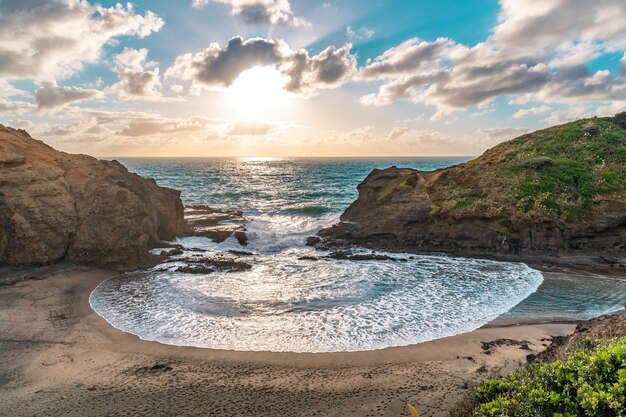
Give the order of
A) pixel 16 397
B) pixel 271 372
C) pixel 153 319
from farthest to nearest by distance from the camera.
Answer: pixel 153 319 → pixel 271 372 → pixel 16 397

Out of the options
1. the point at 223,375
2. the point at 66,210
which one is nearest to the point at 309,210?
the point at 66,210

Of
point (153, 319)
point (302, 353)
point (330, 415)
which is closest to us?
point (330, 415)

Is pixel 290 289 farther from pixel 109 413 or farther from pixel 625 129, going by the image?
pixel 625 129

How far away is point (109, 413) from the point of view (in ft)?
28.6

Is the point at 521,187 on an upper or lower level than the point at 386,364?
upper

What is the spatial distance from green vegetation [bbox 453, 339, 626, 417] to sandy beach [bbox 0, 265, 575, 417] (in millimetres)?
3115

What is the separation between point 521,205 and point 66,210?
27358 millimetres

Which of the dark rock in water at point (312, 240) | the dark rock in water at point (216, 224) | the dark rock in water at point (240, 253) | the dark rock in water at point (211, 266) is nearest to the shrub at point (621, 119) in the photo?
the dark rock in water at point (312, 240)

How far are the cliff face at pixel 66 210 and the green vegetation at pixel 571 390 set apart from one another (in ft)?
64.4

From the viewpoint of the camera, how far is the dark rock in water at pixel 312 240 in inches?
1096

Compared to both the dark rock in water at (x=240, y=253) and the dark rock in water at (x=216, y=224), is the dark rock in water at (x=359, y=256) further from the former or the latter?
the dark rock in water at (x=216, y=224)

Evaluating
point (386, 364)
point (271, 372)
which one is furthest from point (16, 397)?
point (386, 364)

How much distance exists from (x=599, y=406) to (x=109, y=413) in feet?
30.7

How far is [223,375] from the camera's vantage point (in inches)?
407
